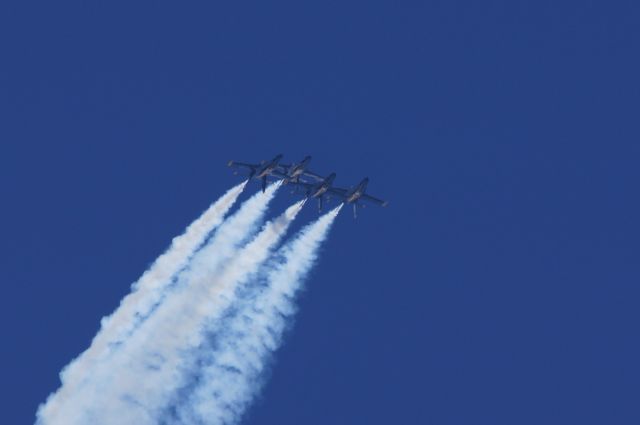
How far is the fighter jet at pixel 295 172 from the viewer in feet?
477

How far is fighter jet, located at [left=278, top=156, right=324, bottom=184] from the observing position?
Answer: 146m

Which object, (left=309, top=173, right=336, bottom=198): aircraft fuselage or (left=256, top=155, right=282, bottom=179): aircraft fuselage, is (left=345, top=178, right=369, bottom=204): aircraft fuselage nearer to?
(left=309, top=173, right=336, bottom=198): aircraft fuselage

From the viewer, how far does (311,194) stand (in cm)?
14475

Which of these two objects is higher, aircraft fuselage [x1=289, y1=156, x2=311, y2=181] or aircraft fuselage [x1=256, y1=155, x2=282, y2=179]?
aircraft fuselage [x1=289, y1=156, x2=311, y2=181]

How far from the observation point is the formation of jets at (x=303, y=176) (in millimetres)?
144375

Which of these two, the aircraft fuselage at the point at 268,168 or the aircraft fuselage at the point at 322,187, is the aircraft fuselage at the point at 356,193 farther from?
the aircraft fuselage at the point at 268,168

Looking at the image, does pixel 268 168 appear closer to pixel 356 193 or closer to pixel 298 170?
pixel 298 170

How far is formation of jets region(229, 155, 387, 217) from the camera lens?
474ft

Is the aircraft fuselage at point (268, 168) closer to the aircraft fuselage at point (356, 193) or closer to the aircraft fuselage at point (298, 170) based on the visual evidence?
the aircraft fuselage at point (298, 170)

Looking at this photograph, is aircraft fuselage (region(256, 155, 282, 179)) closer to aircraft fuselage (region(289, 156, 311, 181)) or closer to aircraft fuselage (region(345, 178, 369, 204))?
aircraft fuselage (region(289, 156, 311, 181))

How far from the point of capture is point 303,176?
146m

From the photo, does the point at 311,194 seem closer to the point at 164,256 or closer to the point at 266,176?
the point at 266,176

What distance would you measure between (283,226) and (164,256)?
1051 centimetres

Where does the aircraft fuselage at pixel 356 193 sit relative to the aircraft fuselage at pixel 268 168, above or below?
above
